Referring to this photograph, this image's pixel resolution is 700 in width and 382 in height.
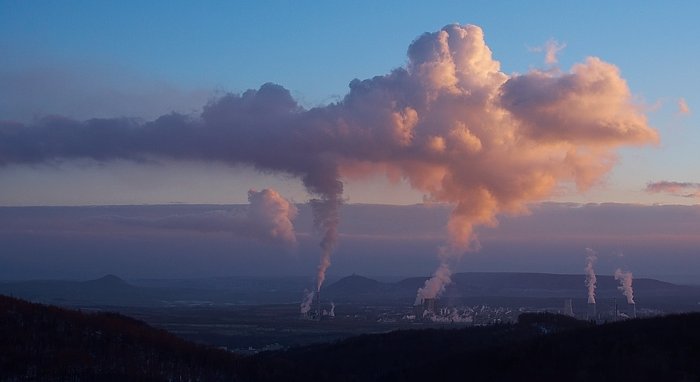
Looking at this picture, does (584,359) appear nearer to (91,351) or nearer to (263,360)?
(263,360)

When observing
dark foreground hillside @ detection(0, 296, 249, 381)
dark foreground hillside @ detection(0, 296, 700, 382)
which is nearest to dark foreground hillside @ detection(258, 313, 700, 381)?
dark foreground hillside @ detection(0, 296, 700, 382)

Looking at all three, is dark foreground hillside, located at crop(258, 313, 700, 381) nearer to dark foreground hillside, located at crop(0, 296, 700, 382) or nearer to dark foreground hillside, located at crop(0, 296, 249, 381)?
dark foreground hillside, located at crop(0, 296, 700, 382)

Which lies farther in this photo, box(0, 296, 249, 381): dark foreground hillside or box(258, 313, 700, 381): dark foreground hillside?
box(0, 296, 249, 381): dark foreground hillside

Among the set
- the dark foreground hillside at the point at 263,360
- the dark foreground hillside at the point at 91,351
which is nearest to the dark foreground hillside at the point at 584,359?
the dark foreground hillside at the point at 263,360

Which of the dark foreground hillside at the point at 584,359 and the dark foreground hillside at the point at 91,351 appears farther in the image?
the dark foreground hillside at the point at 91,351

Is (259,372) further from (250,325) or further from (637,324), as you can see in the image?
(250,325)

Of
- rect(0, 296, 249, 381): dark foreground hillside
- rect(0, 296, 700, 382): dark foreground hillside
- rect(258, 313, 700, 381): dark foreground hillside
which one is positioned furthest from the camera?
rect(0, 296, 249, 381): dark foreground hillside

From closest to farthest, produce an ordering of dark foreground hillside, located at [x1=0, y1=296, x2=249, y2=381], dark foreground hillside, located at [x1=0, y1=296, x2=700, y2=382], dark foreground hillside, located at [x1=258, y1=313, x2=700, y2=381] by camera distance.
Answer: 1. dark foreground hillside, located at [x1=258, y1=313, x2=700, y2=381]
2. dark foreground hillside, located at [x1=0, y1=296, x2=700, y2=382]
3. dark foreground hillside, located at [x1=0, y1=296, x2=249, y2=381]

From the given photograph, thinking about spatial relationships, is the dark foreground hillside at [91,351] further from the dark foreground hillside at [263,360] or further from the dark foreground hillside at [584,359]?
the dark foreground hillside at [584,359]

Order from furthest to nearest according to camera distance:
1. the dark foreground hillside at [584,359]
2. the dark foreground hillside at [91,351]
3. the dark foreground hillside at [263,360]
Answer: the dark foreground hillside at [91,351] → the dark foreground hillside at [263,360] → the dark foreground hillside at [584,359]
